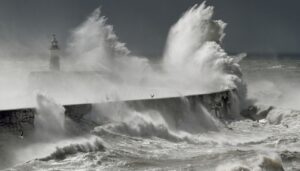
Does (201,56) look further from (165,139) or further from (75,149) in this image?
(75,149)

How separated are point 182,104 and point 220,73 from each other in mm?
6545

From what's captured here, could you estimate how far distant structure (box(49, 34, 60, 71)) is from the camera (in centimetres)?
2392

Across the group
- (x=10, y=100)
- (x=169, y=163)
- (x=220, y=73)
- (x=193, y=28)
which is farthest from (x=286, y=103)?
(x=169, y=163)

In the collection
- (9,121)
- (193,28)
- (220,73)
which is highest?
(193,28)

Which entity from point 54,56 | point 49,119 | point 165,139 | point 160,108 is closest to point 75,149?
point 49,119

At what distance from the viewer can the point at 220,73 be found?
22.8 metres

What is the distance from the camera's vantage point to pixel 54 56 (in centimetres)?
2411

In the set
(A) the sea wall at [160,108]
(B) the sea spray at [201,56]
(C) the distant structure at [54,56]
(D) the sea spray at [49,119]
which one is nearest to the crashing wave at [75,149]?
(D) the sea spray at [49,119]

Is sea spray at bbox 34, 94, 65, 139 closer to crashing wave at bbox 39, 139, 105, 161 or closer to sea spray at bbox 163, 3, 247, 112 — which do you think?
crashing wave at bbox 39, 139, 105, 161

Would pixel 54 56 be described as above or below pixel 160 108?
above

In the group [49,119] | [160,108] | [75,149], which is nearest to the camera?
[75,149]

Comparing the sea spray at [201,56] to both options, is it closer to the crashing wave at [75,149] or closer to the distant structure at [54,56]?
the distant structure at [54,56]

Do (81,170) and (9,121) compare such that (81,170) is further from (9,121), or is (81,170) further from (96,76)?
(96,76)

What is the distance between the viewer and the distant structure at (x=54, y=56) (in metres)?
23.9
